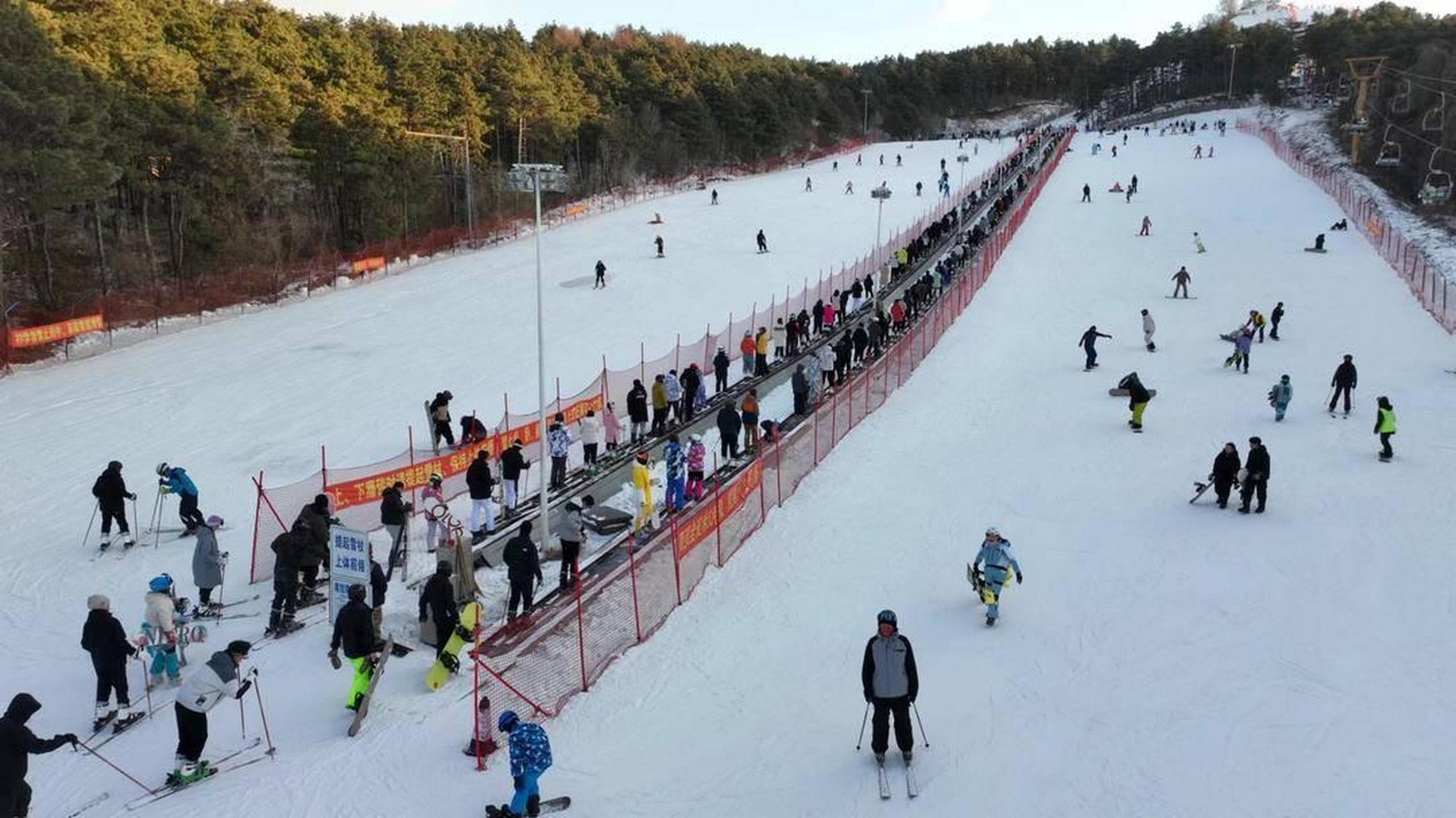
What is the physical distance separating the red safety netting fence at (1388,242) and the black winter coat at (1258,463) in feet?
55.3

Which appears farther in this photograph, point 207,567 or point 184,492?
point 184,492

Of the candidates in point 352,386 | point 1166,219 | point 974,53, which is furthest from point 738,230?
point 974,53

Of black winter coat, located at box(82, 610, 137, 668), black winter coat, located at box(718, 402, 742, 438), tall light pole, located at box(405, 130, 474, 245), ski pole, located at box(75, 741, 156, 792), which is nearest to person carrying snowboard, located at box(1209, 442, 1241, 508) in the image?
black winter coat, located at box(718, 402, 742, 438)

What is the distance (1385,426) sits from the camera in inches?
677

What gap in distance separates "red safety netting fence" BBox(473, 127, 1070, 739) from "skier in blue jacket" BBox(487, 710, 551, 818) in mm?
1287

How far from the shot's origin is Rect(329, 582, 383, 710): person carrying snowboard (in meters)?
9.78

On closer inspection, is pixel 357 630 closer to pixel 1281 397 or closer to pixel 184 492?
pixel 184 492

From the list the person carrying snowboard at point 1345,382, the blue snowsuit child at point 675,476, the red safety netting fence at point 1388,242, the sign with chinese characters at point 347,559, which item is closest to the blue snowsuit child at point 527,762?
the sign with chinese characters at point 347,559

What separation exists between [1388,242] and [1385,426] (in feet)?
85.9

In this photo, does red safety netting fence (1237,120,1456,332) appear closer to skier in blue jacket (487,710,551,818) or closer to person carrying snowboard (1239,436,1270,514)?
person carrying snowboard (1239,436,1270,514)

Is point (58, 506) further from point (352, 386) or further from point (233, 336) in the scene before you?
point (233, 336)

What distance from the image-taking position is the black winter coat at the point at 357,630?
9773mm

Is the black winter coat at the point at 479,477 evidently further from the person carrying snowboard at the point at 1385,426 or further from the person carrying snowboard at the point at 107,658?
the person carrying snowboard at the point at 1385,426

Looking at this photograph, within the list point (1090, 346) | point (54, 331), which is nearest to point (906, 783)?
point (1090, 346)
